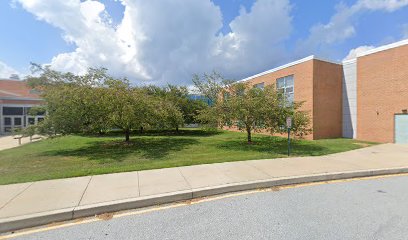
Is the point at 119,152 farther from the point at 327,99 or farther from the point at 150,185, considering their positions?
the point at 327,99

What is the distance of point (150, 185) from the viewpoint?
538 cm

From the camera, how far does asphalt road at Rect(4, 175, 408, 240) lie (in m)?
3.40

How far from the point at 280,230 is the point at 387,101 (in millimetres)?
16132

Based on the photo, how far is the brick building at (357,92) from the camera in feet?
47.2

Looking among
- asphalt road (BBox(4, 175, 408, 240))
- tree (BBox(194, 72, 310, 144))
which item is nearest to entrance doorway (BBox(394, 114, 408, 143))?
tree (BBox(194, 72, 310, 144))

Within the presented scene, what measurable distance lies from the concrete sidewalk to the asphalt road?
1.31 ft

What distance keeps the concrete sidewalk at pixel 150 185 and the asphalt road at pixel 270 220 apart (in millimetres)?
398


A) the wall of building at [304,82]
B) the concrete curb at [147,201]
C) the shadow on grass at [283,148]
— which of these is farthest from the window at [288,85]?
the concrete curb at [147,201]

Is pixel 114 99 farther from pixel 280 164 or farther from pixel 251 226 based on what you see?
pixel 251 226

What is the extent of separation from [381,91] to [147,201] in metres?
17.4

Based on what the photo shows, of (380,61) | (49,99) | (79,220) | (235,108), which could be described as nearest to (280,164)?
(235,108)

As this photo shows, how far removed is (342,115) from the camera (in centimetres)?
1833

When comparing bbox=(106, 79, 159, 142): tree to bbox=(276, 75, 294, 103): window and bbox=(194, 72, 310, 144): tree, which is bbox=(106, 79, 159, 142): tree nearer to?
bbox=(194, 72, 310, 144): tree

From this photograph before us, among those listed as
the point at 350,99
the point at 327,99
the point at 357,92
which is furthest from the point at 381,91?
the point at 327,99
